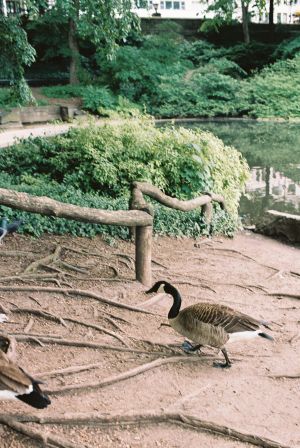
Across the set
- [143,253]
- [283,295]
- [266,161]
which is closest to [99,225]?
[143,253]

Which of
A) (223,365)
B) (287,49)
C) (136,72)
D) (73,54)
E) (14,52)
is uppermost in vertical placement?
(287,49)

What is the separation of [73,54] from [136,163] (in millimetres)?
18386

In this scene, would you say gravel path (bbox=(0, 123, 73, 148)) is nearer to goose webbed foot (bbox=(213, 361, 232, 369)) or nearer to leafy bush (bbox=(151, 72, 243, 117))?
leafy bush (bbox=(151, 72, 243, 117))

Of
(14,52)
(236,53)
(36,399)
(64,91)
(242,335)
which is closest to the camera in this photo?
(36,399)

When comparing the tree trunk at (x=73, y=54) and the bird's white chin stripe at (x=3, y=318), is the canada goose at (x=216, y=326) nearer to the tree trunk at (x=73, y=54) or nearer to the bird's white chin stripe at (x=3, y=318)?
the bird's white chin stripe at (x=3, y=318)

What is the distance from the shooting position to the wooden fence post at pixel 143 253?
20.4 feet

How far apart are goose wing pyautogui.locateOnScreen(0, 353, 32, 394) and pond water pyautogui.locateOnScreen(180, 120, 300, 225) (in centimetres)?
909

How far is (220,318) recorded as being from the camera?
4.37 metres

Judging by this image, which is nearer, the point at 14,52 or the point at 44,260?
the point at 44,260

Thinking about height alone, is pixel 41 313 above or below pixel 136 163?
below

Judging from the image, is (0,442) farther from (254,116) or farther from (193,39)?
(193,39)

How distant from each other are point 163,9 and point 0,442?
2044 inches

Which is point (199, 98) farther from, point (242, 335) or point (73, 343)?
point (242, 335)

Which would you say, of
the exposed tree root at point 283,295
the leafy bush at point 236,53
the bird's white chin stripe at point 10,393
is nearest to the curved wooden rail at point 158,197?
the exposed tree root at point 283,295
